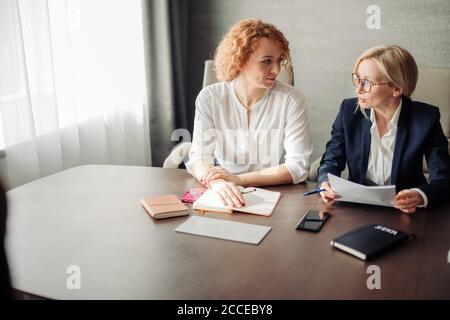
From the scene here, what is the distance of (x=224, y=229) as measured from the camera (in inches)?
60.4

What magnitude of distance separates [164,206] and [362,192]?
650mm

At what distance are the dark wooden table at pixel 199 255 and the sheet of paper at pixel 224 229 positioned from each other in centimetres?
3

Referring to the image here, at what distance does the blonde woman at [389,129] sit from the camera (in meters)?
1.87

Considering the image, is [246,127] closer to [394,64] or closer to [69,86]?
[394,64]

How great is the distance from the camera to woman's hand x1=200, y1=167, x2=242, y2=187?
1891 millimetres

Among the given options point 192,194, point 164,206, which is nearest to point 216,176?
point 192,194

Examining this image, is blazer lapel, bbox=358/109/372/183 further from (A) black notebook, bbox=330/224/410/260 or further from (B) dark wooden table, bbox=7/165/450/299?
(A) black notebook, bbox=330/224/410/260

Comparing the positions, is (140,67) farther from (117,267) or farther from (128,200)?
(117,267)

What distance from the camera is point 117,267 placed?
4.34ft

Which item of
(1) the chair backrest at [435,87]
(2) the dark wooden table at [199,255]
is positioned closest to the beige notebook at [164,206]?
(2) the dark wooden table at [199,255]

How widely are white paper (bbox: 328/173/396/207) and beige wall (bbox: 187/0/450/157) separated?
1.75 m

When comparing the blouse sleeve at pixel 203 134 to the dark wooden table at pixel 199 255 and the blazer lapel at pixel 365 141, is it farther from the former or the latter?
the blazer lapel at pixel 365 141

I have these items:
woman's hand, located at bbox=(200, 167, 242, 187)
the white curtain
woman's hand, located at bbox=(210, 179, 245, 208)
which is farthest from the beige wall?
woman's hand, located at bbox=(210, 179, 245, 208)
